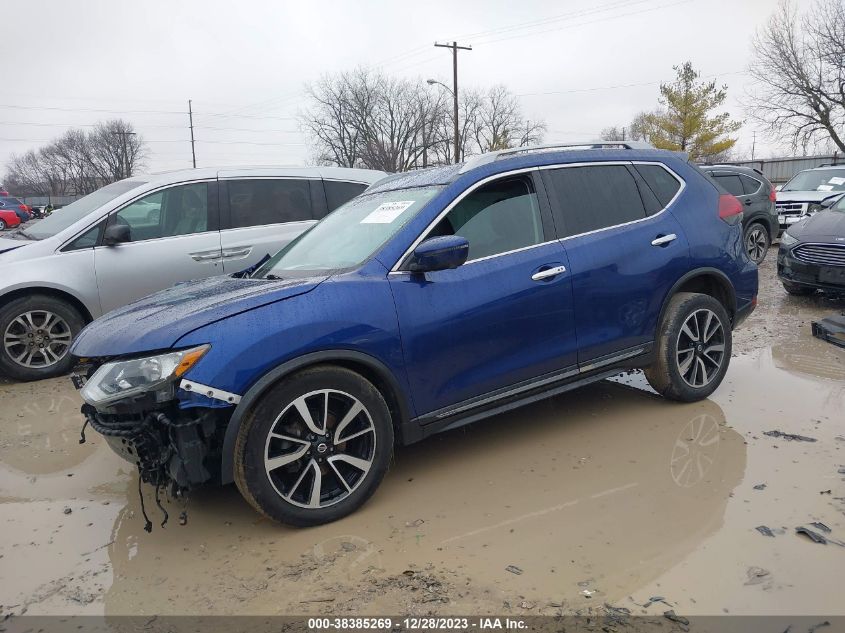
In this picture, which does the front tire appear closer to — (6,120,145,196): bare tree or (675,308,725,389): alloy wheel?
(675,308,725,389): alloy wheel

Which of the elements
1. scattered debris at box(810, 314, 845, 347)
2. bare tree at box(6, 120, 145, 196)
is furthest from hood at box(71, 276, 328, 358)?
bare tree at box(6, 120, 145, 196)

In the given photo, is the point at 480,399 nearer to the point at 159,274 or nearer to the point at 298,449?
the point at 298,449

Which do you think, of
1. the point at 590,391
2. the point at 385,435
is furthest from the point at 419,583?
the point at 590,391

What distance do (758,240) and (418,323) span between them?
10379 millimetres

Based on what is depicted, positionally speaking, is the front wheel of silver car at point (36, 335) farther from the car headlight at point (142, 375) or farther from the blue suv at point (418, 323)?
the car headlight at point (142, 375)

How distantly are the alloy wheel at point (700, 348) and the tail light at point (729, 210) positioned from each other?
74 centimetres

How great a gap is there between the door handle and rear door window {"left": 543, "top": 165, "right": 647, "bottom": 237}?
0.18 meters

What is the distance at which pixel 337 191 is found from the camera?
704cm

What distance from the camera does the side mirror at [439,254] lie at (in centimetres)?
314

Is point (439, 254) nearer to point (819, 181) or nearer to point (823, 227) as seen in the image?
point (823, 227)

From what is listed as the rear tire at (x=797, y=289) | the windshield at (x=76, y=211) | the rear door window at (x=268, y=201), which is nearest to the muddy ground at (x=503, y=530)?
the windshield at (x=76, y=211)

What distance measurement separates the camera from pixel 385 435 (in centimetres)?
307

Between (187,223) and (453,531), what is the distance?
4.61m

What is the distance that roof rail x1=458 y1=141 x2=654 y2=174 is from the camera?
376 cm
